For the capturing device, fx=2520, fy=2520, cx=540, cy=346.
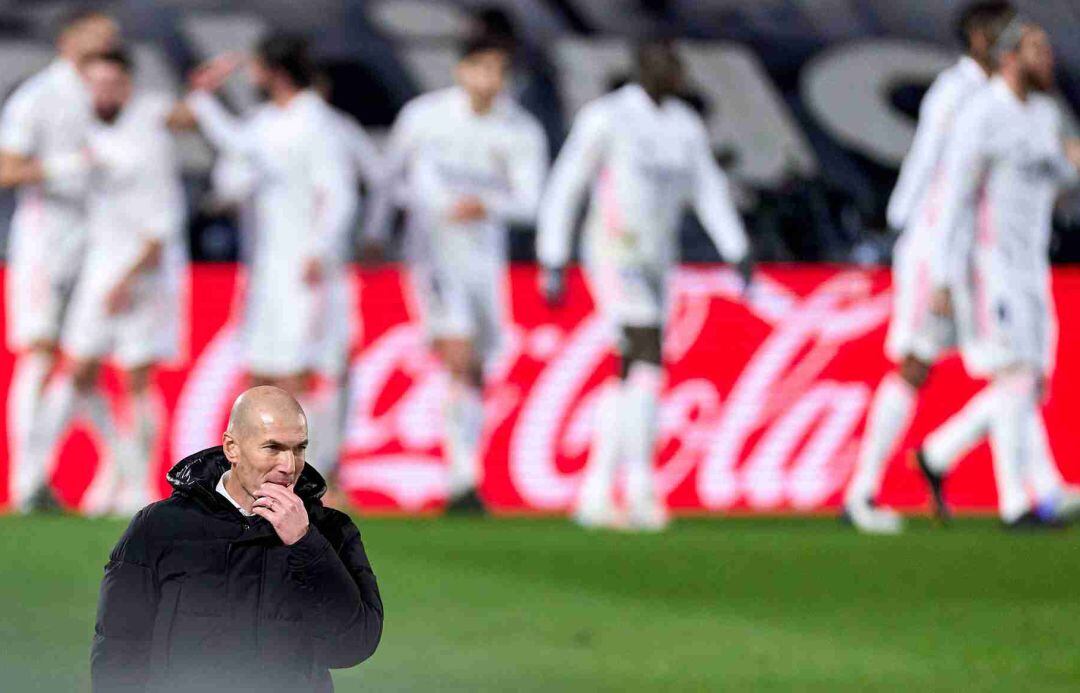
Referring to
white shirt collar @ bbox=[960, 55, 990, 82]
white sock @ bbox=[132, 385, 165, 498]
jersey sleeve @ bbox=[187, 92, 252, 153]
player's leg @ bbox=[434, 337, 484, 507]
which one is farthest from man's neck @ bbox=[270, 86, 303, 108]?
white shirt collar @ bbox=[960, 55, 990, 82]

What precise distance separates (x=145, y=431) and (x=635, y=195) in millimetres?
2721

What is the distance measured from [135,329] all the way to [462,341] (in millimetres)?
1645

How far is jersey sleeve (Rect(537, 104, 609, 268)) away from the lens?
11.9 meters

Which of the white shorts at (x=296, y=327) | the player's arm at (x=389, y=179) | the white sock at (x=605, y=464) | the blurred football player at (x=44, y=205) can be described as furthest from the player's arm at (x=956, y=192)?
the blurred football player at (x=44, y=205)

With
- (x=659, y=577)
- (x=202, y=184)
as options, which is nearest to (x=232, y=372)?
(x=202, y=184)

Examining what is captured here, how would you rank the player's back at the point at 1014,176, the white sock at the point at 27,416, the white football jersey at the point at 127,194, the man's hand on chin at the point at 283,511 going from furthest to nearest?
the white football jersey at the point at 127,194 < the white sock at the point at 27,416 < the player's back at the point at 1014,176 < the man's hand on chin at the point at 283,511

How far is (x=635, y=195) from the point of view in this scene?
11.9 metres

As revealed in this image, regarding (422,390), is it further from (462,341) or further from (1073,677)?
(1073,677)

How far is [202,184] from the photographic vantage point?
1608cm

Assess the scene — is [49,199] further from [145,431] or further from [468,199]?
[468,199]

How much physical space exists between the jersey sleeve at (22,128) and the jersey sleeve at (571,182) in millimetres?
2631

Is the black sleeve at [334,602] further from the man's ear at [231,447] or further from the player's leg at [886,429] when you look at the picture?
the player's leg at [886,429]

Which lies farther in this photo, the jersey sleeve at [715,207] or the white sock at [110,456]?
the white sock at [110,456]

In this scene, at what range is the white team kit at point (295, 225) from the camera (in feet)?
42.3
